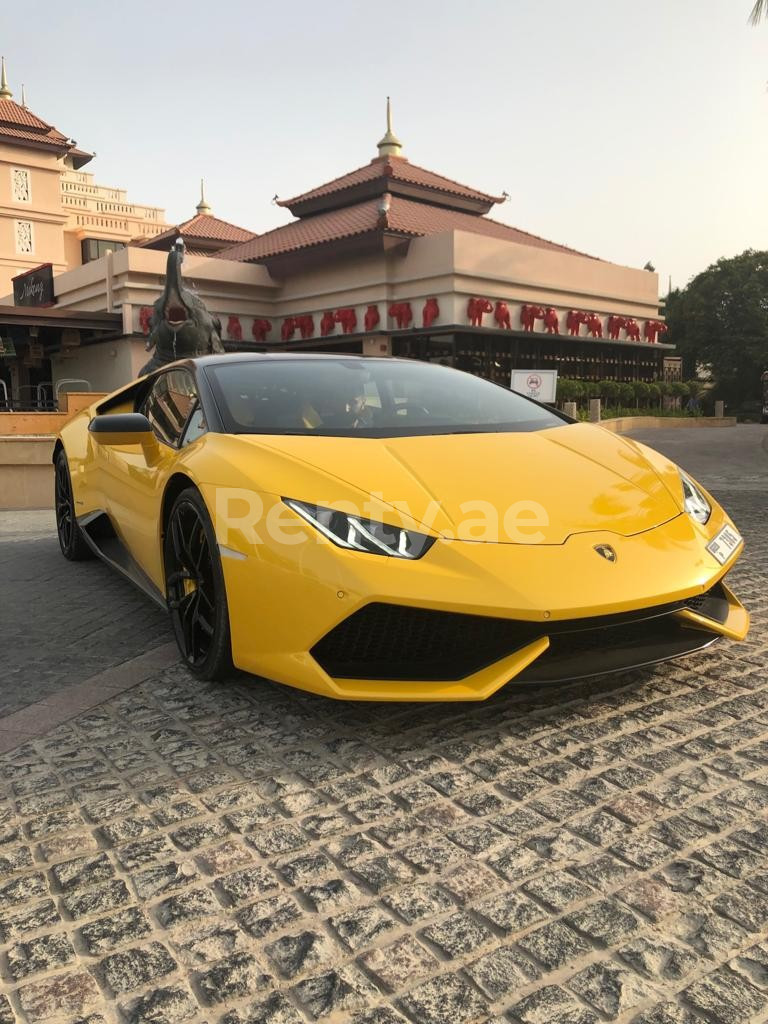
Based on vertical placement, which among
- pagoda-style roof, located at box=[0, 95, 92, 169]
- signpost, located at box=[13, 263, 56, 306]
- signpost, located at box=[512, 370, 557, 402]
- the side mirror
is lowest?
the side mirror

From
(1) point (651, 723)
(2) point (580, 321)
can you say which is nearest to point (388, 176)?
(2) point (580, 321)

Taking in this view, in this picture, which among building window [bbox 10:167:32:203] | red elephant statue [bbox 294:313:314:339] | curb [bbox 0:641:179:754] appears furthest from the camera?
building window [bbox 10:167:32:203]

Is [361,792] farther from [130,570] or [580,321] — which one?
[580,321]

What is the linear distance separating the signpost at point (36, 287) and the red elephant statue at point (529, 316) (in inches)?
659

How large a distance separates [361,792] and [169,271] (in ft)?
27.9

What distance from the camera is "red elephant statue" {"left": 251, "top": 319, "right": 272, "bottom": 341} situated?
2616cm

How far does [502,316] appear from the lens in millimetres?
22594

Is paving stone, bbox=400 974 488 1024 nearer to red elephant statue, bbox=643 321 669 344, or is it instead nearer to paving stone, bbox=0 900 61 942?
paving stone, bbox=0 900 61 942

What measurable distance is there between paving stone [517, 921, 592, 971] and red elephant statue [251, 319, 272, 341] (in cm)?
2581

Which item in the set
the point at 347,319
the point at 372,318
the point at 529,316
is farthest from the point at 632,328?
the point at 347,319

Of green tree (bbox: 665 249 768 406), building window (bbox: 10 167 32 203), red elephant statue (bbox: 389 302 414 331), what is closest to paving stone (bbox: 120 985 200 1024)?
red elephant statue (bbox: 389 302 414 331)

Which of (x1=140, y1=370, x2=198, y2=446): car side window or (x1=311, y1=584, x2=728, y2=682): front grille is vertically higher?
(x1=140, y1=370, x2=198, y2=446): car side window

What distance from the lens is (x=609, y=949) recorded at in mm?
1531

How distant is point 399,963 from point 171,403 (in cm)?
283
